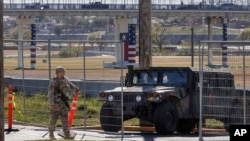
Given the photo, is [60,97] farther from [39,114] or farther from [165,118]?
[39,114]

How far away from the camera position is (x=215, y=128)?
2138 centimetres

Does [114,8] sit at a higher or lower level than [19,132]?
higher

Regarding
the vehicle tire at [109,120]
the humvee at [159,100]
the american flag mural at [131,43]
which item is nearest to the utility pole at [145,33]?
the humvee at [159,100]

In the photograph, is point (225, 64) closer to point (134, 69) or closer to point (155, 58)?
point (134, 69)

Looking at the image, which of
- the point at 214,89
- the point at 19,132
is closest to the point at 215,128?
the point at 214,89

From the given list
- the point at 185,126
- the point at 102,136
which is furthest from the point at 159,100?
the point at 185,126

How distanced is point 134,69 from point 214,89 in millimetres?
4070

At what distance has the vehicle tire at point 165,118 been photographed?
22.1 meters

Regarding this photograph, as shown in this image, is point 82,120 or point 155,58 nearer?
point 82,120

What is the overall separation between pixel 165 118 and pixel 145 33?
183 inches

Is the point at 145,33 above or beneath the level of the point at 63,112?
above

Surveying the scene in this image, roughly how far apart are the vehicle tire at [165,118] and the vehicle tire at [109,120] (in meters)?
1.11

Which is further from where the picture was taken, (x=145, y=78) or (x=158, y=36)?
(x=158, y=36)

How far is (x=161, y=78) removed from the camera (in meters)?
23.2
